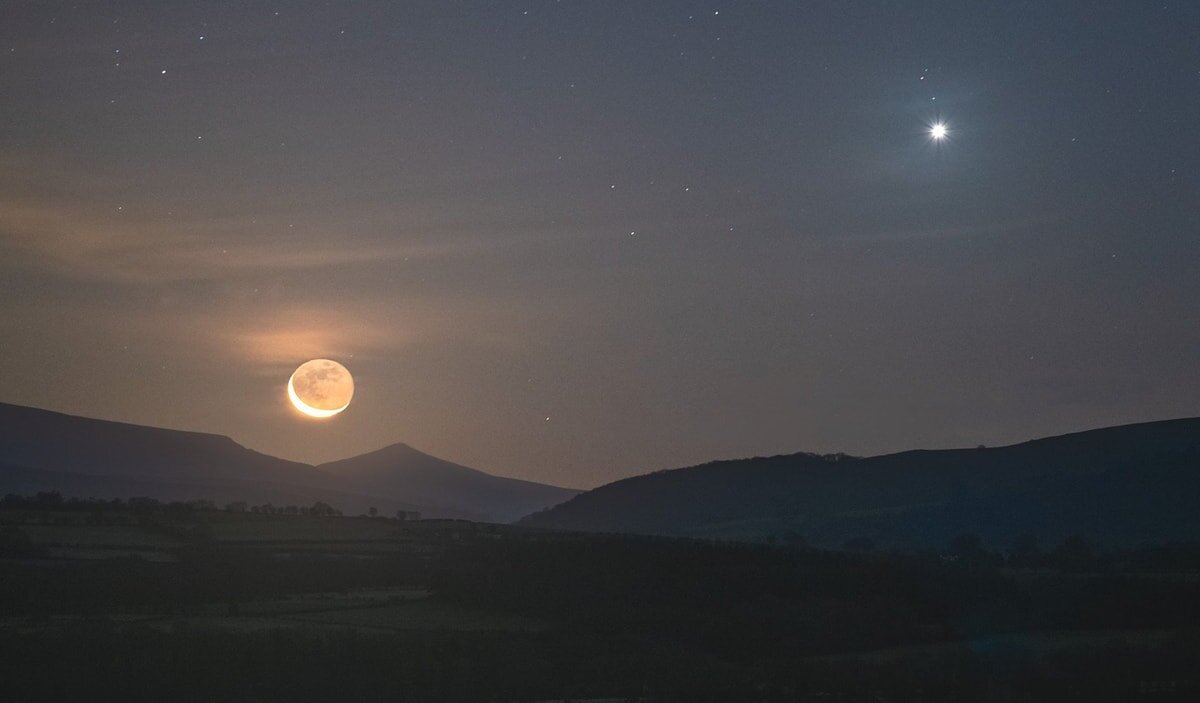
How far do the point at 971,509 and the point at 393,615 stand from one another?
85.1m

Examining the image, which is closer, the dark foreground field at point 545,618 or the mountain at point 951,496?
the dark foreground field at point 545,618

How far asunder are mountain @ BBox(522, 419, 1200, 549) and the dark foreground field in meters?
34.2

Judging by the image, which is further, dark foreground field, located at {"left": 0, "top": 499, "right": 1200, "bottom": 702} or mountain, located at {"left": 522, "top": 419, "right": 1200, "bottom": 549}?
mountain, located at {"left": 522, "top": 419, "right": 1200, "bottom": 549}

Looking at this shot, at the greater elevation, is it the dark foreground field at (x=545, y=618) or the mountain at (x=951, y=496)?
the mountain at (x=951, y=496)

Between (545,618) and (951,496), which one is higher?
(951,496)

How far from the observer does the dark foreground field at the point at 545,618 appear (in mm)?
43219

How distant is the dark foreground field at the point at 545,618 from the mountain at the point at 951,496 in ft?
112

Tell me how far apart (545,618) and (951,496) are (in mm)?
85527

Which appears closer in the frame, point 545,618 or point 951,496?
point 545,618

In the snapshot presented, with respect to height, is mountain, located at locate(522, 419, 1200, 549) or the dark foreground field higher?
mountain, located at locate(522, 419, 1200, 549)

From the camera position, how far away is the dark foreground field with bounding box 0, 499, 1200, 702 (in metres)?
43.2

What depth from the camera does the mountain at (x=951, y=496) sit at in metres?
116

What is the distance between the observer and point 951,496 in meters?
136

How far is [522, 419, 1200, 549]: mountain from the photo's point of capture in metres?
116
